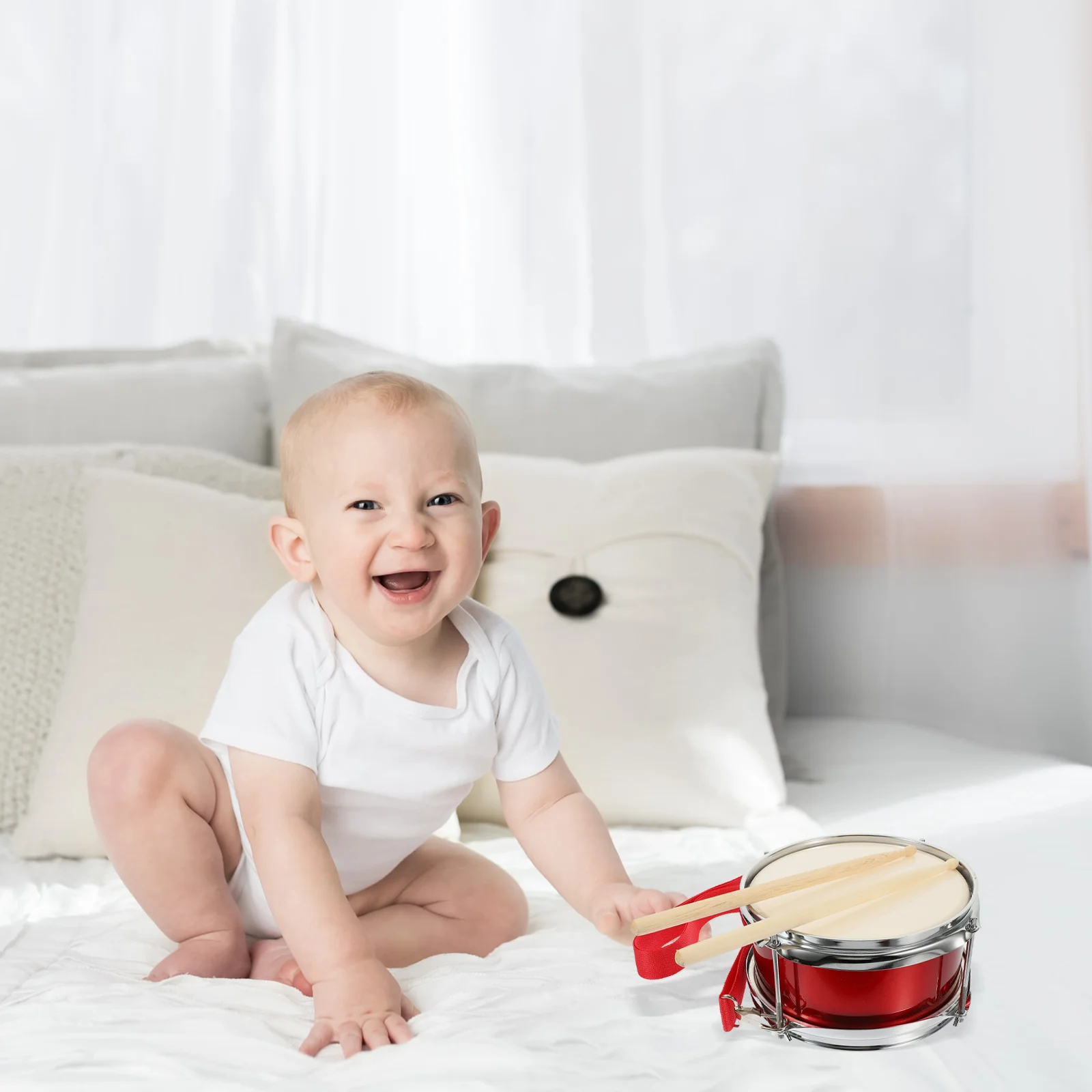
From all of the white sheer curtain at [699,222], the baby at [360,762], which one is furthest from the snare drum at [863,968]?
the white sheer curtain at [699,222]

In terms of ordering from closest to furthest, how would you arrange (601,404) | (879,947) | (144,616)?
(879,947) → (144,616) → (601,404)

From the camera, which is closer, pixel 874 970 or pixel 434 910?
pixel 874 970

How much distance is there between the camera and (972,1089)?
656 mm

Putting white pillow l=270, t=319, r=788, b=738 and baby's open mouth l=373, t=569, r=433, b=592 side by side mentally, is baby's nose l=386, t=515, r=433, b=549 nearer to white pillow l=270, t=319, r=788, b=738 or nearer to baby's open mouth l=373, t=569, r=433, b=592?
baby's open mouth l=373, t=569, r=433, b=592

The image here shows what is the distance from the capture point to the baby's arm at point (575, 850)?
860mm

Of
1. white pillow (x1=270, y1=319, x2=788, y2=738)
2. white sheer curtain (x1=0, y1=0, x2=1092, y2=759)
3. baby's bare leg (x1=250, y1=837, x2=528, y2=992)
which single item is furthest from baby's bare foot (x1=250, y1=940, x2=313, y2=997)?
white sheer curtain (x1=0, y1=0, x2=1092, y2=759)

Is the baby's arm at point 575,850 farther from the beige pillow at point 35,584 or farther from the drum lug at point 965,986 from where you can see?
the beige pillow at point 35,584

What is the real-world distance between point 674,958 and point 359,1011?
0.21 m

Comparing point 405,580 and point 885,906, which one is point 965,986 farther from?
point 405,580

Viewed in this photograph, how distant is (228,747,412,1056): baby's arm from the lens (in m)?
→ 0.75

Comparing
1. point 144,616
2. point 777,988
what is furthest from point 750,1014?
point 144,616

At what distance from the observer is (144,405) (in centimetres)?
158

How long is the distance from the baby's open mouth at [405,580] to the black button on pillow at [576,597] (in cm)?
47

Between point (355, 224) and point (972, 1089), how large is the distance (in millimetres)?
1590
